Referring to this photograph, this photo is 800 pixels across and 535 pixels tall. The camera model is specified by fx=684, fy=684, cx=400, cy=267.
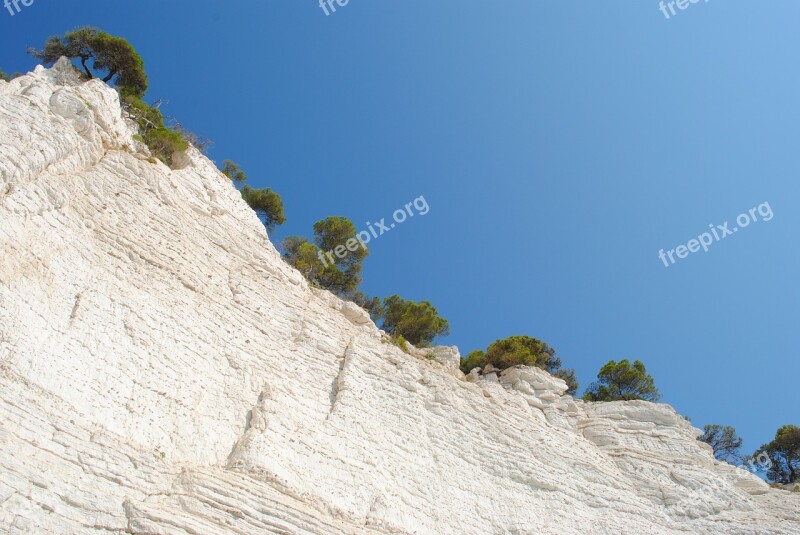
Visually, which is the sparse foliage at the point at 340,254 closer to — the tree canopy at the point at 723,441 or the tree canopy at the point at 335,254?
the tree canopy at the point at 335,254

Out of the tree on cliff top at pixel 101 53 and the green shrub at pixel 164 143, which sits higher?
the tree on cliff top at pixel 101 53

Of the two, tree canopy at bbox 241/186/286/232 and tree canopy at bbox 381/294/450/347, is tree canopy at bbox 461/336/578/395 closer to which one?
tree canopy at bbox 381/294/450/347

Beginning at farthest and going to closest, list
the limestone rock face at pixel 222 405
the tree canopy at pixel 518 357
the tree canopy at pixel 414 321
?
the tree canopy at pixel 414 321 < the tree canopy at pixel 518 357 < the limestone rock face at pixel 222 405

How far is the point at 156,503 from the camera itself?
35.6ft

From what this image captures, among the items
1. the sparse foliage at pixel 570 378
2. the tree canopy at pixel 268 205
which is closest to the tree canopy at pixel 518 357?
the sparse foliage at pixel 570 378

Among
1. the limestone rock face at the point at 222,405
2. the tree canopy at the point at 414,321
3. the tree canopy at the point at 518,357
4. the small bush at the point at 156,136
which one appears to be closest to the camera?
the limestone rock face at the point at 222,405

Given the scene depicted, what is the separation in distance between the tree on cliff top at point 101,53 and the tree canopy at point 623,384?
80.8ft

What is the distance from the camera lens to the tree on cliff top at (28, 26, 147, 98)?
26.3 meters

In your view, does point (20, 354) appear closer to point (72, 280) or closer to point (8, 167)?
point (72, 280)

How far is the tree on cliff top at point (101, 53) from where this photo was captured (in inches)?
1035

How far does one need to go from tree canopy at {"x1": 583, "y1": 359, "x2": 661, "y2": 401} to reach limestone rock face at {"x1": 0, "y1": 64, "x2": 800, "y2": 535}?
8.52m

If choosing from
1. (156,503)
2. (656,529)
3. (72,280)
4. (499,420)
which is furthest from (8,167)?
(656,529)

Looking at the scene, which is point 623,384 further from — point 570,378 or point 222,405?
point 222,405

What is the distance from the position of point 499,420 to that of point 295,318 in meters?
6.92
